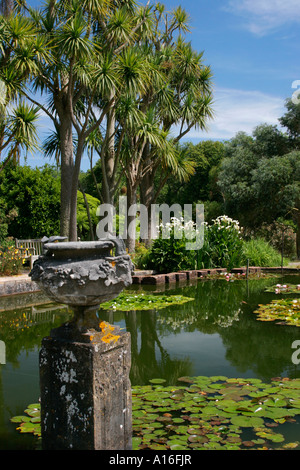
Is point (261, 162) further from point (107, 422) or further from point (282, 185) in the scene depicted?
point (107, 422)

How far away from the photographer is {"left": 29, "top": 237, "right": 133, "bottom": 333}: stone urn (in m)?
2.19

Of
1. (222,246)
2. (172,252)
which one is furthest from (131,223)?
(222,246)

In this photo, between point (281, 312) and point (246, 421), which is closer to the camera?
point (246, 421)

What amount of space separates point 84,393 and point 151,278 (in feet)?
23.1

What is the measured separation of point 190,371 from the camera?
3736 millimetres

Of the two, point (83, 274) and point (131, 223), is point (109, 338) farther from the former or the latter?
point (131, 223)

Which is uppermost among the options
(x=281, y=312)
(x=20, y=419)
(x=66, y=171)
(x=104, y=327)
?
(x=66, y=171)

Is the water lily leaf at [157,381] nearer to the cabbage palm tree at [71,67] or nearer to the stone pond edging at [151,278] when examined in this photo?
the stone pond edging at [151,278]

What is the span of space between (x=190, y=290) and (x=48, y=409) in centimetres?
637

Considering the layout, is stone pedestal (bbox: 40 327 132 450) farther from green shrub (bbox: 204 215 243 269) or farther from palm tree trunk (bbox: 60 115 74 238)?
green shrub (bbox: 204 215 243 269)

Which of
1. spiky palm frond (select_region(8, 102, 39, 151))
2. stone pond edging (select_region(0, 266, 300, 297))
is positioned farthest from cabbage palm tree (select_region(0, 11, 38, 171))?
stone pond edging (select_region(0, 266, 300, 297))

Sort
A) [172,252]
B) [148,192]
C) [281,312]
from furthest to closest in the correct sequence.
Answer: [148,192] < [172,252] < [281,312]

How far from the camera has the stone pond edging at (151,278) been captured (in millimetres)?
7609

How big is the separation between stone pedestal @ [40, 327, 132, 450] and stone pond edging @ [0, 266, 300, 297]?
5201 mm
